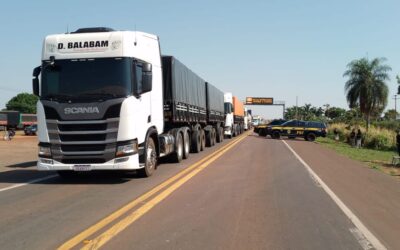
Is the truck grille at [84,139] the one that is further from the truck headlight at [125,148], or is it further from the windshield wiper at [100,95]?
the windshield wiper at [100,95]

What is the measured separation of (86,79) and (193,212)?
4917mm

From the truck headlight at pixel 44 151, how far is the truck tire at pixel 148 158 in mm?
2323

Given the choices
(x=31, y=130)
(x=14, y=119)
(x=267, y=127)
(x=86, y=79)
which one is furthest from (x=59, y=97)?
(x=14, y=119)

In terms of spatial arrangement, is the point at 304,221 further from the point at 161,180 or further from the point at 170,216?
the point at 161,180

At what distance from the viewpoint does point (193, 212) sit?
835cm

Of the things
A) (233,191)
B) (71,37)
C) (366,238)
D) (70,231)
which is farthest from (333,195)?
(71,37)

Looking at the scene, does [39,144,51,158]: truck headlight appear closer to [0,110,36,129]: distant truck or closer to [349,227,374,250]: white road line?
[349,227,374,250]: white road line

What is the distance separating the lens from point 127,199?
955 centimetres

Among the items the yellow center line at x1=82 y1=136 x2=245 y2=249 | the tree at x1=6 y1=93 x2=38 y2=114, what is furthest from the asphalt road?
the tree at x1=6 y1=93 x2=38 y2=114

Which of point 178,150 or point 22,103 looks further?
Answer: point 22,103

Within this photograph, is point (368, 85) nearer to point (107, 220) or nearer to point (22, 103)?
point (107, 220)

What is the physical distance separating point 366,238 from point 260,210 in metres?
2.30

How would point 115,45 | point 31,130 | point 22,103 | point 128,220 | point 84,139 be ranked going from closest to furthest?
point 128,220 < point 84,139 < point 115,45 < point 31,130 < point 22,103

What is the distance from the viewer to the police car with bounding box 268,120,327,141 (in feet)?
149
